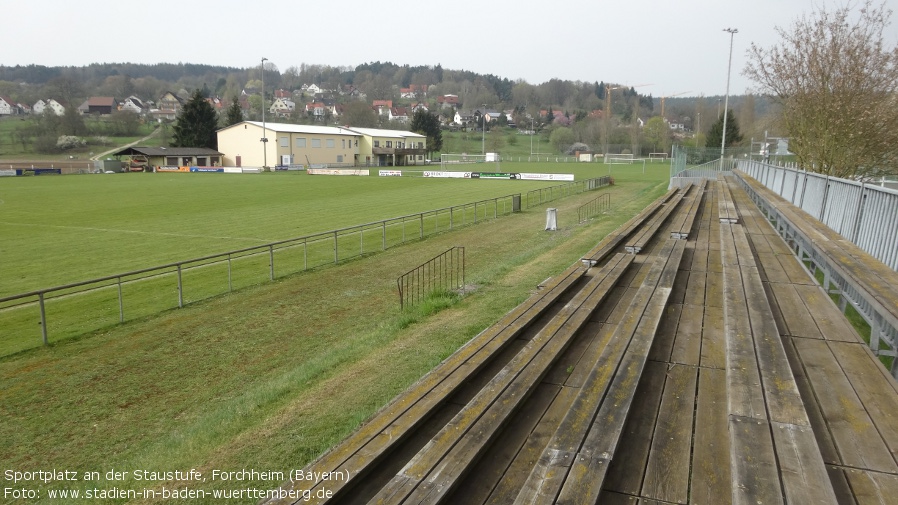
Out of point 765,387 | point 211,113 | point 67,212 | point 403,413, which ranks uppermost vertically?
point 211,113

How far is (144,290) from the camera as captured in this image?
1372 centimetres

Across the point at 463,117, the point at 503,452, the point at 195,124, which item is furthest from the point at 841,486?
the point at 463,117

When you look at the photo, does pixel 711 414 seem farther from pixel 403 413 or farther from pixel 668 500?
pixel 403 413

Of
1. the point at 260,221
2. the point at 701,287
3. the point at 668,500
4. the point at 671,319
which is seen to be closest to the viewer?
the point at 668,500

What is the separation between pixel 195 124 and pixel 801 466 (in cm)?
8597

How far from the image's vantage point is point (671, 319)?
5531 mm

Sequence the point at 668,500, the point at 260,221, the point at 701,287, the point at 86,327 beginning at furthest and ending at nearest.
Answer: the point at 260,221, the point at 86,327, the point at 701,287, the point at 668,500

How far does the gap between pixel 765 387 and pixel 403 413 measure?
2432 millimetres

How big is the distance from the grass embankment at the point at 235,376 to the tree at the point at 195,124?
2890 inches

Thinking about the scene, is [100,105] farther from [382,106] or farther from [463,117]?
[463,117]

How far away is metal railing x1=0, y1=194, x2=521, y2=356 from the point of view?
1059cm

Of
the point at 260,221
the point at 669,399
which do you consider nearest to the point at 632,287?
the point at 669,399

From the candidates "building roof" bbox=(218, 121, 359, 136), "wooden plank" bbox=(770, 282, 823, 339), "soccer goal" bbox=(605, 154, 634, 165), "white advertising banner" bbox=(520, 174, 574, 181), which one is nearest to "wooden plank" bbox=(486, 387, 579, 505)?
"wooden plank" bbox=(770, 282, 823, 339)

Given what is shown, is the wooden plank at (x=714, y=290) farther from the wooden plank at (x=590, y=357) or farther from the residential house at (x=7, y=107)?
the residential house at (x=7, y=107)
